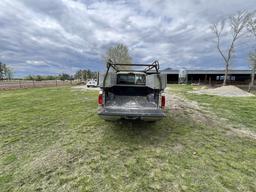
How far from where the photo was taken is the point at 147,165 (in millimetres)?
3162

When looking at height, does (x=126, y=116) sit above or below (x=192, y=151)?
above

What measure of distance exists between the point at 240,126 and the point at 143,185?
455 cm

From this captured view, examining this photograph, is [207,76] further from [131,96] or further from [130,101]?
[130,101]

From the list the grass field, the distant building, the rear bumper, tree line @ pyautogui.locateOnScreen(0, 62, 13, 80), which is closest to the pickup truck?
the rear bumper

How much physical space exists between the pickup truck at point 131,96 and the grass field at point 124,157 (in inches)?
25.9

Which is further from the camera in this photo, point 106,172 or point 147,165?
point 147,165

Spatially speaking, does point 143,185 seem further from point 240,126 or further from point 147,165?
point 240,126

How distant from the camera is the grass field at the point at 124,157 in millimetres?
2672

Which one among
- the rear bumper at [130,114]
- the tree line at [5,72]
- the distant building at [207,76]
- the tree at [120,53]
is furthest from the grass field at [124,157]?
the tree line at [5,72]

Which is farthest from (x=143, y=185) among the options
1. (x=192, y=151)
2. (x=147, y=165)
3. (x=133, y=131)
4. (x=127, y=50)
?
(x=127, y=50)

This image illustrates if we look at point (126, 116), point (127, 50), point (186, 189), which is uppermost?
point (127, 50)

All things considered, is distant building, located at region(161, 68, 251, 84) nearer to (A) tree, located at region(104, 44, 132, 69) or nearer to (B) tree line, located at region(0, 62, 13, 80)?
(A) tree, located at region(104, 44, 132, 69)

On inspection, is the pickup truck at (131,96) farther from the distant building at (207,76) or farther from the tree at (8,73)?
the tree at (8,73)

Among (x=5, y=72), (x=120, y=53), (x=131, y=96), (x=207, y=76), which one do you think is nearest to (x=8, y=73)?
(x=5, y=72)
